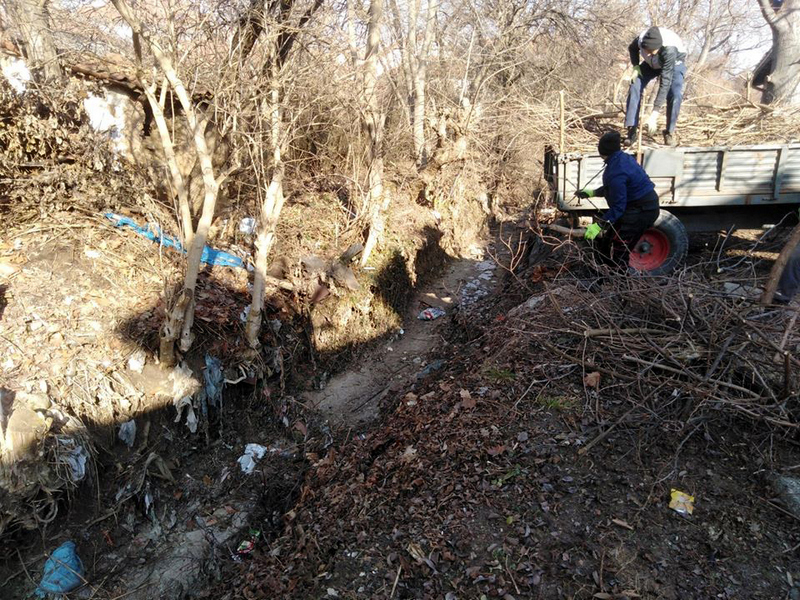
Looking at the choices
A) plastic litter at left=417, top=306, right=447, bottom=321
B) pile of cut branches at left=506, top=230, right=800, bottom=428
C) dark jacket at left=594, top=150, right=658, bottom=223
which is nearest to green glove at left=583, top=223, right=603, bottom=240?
dark jacket at left=594, top=150, right=658, bottom=223

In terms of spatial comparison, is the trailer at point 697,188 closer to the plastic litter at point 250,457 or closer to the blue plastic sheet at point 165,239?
the blue plastic sheet at point 165,239

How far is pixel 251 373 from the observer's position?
17.7 ft

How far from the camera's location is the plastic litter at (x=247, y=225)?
22.9 feet

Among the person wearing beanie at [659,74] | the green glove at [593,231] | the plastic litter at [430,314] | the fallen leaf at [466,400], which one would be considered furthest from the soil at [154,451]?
the person wearing beanie at [659,74]

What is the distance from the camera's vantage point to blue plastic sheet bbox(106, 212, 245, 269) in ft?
19.0

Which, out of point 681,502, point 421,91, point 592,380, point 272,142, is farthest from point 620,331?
point 421,91

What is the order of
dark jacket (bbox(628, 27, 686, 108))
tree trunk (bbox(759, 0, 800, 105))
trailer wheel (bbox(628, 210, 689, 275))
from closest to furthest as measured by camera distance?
trailer wheel (bbox(628, 210, 689, 275)) < dark jacket (bbox(628, 27, 686, 108)) < tree trunk (bbox(759, 0, 800, 105))

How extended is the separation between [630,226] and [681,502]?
303cm

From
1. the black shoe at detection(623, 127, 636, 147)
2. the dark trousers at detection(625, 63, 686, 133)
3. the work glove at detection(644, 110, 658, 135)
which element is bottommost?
the black shoe at detection(623, 127, 636, 147)

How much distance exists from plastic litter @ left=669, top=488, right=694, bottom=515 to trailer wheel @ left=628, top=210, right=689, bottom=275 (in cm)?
307

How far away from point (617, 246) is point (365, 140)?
4.39 metres

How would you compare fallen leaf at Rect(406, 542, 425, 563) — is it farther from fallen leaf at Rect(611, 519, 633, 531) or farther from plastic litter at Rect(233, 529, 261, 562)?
plastic litter at Rect(233, 529, 261, 562)

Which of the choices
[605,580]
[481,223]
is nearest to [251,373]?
[605,580]

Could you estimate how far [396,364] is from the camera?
658 cm
